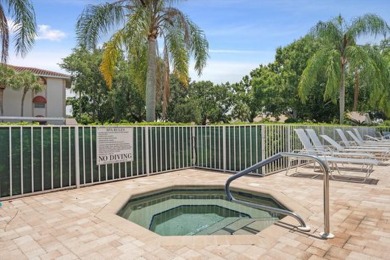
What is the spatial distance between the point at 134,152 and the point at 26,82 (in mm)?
24617

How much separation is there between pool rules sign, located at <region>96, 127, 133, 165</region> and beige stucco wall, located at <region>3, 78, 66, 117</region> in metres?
26.4

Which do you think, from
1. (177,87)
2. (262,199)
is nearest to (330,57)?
(262,199)

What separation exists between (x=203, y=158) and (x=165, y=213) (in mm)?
4918

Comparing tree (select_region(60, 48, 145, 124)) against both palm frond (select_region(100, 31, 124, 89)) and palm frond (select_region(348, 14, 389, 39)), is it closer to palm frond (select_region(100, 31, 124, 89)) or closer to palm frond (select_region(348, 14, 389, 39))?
palm frond (select_region(100, 31, 124, 89))

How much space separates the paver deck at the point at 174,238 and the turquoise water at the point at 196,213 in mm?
545

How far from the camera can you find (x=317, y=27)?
19141mm

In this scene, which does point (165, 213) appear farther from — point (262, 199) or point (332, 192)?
point (332, 192)

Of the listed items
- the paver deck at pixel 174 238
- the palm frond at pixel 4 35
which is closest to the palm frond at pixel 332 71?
the paver deck at pixel 174 238

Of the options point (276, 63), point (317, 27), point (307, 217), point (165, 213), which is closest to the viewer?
point (307, 217)

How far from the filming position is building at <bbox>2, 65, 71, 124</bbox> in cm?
2977

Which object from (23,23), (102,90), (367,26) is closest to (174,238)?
(23,23)

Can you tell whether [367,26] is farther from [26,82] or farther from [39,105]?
[39,105]

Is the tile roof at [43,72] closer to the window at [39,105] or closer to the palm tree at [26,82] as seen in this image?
the palm tree at [26,82]

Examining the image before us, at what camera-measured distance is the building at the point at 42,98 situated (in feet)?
97.7
